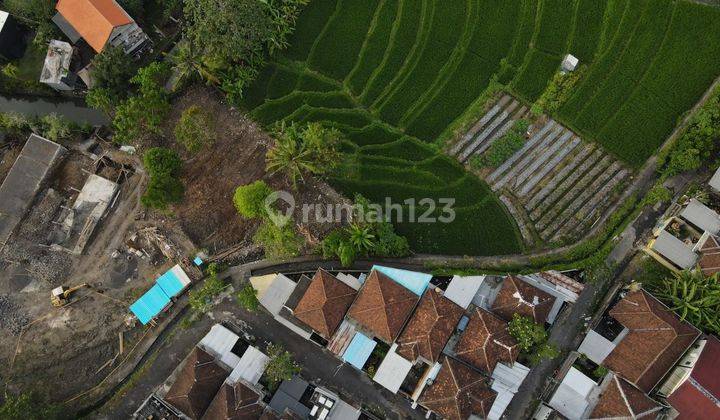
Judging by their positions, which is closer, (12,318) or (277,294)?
(277,294)

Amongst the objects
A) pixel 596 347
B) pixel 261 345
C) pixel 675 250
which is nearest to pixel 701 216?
pixel 675 250

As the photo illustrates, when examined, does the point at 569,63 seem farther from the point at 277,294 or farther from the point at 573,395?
the point at 277,294

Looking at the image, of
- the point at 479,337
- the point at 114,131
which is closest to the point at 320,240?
the point at 479,337

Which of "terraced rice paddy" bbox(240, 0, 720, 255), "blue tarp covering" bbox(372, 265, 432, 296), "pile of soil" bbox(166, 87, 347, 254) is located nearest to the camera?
"blue tarp covering" bbox(372, 265, 432, 296)

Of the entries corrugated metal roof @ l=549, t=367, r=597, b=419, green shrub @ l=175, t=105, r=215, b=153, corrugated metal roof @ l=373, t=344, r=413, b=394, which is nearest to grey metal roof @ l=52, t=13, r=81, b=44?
green shrub @ l=175, t=105, r=215, b=153

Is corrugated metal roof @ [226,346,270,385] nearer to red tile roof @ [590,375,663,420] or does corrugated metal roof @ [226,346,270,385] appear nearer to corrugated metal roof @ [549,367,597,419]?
corrugated metal roof @ [549,367,597,419]

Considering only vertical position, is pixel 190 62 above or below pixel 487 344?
above
